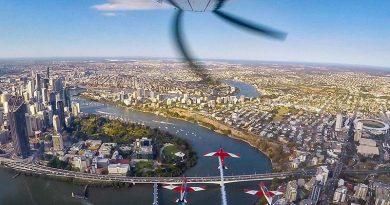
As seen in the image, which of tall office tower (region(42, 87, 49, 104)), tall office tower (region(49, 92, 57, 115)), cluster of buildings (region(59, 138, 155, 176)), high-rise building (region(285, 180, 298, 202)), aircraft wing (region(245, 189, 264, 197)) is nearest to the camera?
high-rise building (region(285, 180, 298, 202))

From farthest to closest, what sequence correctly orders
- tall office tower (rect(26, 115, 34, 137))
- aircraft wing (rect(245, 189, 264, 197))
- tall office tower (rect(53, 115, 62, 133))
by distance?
tall office tower (rect(53, 115, 62, 133)), tall office tower (rect(26, 115, 34, 137)), aircraft wing (rect(245, 189, 264, 197))

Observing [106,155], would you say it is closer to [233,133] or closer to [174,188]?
[174,188]

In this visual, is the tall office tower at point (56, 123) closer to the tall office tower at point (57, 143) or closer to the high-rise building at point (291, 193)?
the tall office tower at point (57, 143)

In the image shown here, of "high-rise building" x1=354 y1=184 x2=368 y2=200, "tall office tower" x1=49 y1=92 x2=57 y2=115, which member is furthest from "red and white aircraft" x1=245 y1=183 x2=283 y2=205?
"tall office tower" x1=49 y1=92 x2=57 y2=115

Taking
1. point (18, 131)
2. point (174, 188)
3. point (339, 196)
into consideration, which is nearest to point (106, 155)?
point (18, 131)

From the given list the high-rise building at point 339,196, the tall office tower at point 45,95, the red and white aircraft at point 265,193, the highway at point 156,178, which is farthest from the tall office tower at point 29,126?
the high-rise building at point 339,196

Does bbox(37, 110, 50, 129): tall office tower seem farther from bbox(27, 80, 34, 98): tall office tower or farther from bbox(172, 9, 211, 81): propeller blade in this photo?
bbox(172, 9, 211, 81): propeller blade

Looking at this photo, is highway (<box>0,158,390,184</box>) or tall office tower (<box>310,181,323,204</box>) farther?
highway (<box>0,158,390,184</box>)
